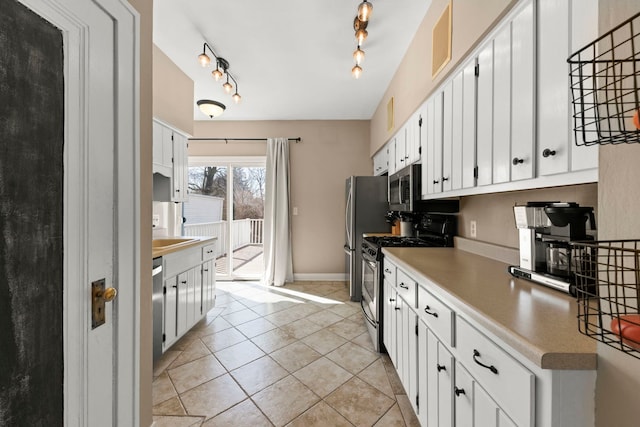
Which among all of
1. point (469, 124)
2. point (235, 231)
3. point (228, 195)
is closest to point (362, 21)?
point (469, 124)

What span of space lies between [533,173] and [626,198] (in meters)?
0.59

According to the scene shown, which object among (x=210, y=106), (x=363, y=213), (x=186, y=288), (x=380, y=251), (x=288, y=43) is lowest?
(x=186, y=288)

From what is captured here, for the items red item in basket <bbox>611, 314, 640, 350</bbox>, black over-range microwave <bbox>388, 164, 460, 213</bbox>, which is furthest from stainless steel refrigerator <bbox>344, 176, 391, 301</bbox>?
red item in basket <bbox>611, 314, 640, 350</bbox>

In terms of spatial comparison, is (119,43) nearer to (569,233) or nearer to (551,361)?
(551,361)

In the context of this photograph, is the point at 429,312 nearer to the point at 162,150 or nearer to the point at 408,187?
the point at 408,187

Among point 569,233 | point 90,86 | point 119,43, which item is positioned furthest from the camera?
point 569,233

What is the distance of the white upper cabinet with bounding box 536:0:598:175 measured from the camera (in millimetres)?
948

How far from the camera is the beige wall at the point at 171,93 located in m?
2.60

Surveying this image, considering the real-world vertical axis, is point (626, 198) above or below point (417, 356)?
above

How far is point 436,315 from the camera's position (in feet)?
4.17

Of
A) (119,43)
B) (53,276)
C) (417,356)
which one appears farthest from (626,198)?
(119,43)

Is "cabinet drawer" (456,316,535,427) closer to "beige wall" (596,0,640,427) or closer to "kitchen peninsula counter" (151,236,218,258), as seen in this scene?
"beige wall" (596,0,640,427)

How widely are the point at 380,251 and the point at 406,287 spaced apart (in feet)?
2.22

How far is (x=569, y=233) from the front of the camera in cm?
112
